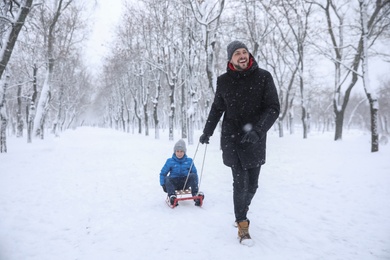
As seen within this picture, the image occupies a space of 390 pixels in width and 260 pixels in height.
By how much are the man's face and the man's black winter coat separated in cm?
6

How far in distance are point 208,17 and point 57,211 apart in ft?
38.3

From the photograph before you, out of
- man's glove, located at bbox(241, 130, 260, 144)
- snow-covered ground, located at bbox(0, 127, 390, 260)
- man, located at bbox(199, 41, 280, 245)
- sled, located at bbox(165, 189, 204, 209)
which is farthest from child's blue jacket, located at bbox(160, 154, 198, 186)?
man's glove, located at bbox(241, 130, 260, 144)

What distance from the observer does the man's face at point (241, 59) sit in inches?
117

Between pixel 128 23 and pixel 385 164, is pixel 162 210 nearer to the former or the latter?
pixel 385 164

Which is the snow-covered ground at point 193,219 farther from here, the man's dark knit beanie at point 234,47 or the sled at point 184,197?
the man's dark knit beanie at point 234,47

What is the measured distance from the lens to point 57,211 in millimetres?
4379

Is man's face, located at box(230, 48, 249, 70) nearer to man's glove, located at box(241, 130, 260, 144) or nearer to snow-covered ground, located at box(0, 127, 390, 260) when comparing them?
man's glove, located at box(241, 130, 260, 144)

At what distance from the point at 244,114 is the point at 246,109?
0.06m

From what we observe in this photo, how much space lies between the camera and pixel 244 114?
305cm

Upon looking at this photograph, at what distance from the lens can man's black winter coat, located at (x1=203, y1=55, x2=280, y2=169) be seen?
9.64 ft

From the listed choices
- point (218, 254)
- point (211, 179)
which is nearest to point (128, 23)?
point (211, 179)

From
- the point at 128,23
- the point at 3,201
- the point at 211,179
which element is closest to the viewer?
the point at 3,201

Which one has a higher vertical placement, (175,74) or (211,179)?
(175,74)

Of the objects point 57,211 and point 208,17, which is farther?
point 208,17
